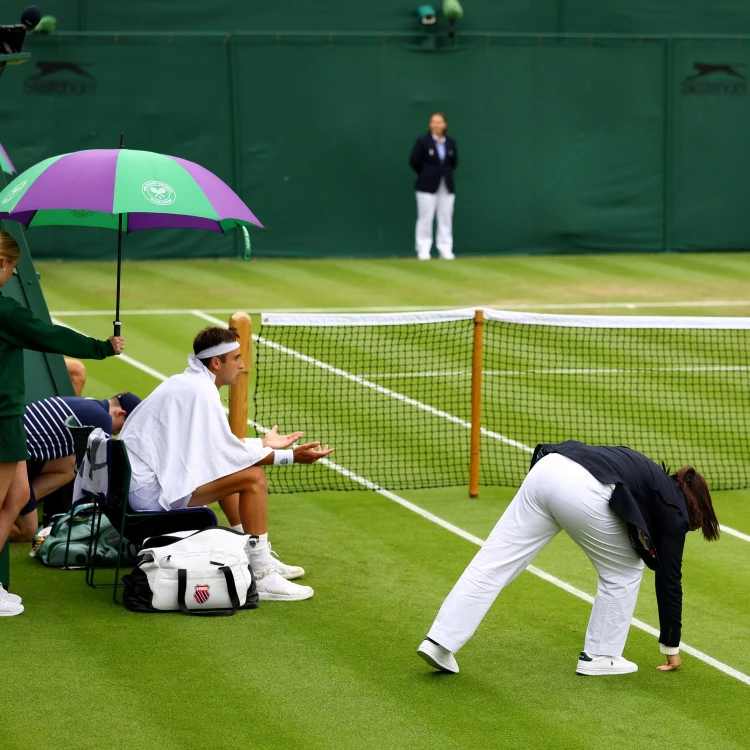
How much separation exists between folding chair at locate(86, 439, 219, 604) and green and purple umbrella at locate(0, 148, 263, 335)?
2.40 feet

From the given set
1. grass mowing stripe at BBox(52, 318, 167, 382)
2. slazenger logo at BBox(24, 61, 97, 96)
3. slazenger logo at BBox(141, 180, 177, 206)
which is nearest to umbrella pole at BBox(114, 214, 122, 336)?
slazenger logo at BBox(141, 180, 177, 206)

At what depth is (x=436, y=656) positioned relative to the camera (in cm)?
663

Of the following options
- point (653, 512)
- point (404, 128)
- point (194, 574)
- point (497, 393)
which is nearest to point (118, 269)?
point (194, 574)

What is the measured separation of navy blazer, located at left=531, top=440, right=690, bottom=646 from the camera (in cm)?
632

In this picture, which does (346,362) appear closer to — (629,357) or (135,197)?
(629,357)

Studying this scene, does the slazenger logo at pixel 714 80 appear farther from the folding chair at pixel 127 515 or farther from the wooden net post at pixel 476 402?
the folding chair at pixel 127 515

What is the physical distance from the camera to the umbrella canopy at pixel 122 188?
7508 mm

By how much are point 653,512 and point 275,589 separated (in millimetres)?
2398

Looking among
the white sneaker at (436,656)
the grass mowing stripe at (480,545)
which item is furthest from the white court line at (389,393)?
the white sneaker at (436,656)

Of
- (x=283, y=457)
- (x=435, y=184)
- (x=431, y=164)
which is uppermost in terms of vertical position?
(x=431, y=164)

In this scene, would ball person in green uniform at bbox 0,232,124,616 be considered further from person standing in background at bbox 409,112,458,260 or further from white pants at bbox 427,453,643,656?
person standing in background at bbox 409,112,458,260

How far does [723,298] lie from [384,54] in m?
7.71

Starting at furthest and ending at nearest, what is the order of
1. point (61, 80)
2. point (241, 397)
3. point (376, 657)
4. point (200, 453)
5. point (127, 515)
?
point (61, 80)
point (241, 397)
point (200, 453)
point (127, 515)
point (376, 657)

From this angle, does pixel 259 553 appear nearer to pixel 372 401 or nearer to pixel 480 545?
pixel 480 545
